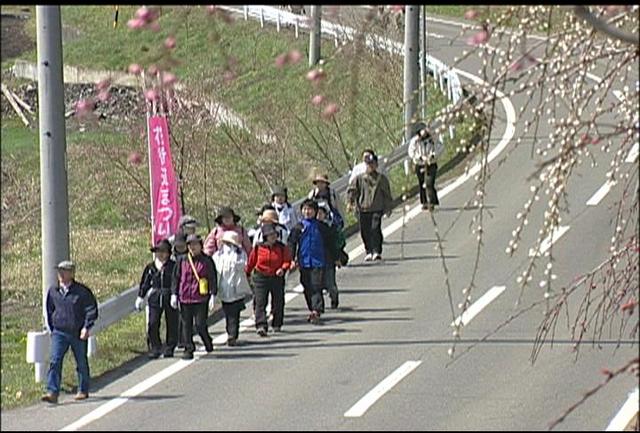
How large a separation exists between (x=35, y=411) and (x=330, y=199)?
6.57m

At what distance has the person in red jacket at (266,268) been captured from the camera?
18.4 metres

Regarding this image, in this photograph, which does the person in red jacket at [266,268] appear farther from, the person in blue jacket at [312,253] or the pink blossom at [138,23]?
the pink blossom at [138,23]

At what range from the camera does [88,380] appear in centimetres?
1574

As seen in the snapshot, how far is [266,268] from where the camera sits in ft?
60.2

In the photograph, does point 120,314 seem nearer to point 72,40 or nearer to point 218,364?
point 218,364

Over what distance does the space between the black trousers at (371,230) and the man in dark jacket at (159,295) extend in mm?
5246

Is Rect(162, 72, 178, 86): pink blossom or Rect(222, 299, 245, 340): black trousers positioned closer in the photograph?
Rect(162, 72, 178, 86): pink blossom

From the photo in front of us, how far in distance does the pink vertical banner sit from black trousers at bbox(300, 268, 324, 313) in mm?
1722

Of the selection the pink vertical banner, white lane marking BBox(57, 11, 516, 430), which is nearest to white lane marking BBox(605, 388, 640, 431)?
white lane marking BBox(57, 11, 516, 430)

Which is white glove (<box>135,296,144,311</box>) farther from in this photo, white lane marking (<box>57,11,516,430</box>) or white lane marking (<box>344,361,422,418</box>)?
white lane marking (<box>344,361,422,418</box>)

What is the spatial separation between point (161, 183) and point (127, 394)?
12.4 feet

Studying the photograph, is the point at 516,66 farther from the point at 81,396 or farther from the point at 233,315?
the point at 233,315

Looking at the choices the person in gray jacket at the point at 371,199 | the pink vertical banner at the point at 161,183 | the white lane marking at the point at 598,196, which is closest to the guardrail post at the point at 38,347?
the pink vertical banner at the point at 161,183

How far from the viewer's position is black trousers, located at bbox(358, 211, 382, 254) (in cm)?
2236
